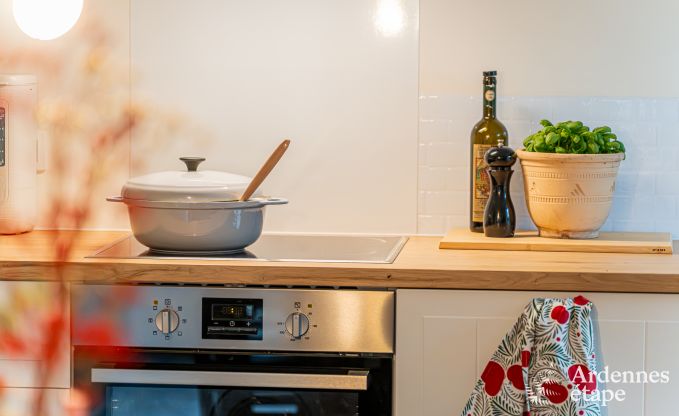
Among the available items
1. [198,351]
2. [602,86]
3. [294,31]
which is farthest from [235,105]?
[602,86]

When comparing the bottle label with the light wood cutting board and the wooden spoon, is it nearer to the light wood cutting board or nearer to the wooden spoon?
the light wood cutting board

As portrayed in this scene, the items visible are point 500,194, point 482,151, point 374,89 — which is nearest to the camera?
point 500,194

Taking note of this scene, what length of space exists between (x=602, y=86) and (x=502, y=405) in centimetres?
107

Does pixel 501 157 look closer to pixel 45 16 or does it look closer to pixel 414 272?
pixel 414 272

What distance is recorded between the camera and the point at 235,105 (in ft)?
8.58

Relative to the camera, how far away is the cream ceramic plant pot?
2232 mm

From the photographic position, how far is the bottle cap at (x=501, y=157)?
2299mm

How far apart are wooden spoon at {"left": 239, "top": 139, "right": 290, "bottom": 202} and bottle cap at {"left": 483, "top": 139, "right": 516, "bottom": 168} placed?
1.85 feet

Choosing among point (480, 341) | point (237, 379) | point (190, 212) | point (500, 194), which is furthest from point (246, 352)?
point (500, 194)

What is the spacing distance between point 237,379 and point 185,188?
0.47 meters

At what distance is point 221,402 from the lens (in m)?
1.99

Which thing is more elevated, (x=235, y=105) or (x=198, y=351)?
(x=235, y=105)

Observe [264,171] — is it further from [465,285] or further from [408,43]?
[408,43]

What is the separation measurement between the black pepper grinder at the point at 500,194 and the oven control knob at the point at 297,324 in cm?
62
